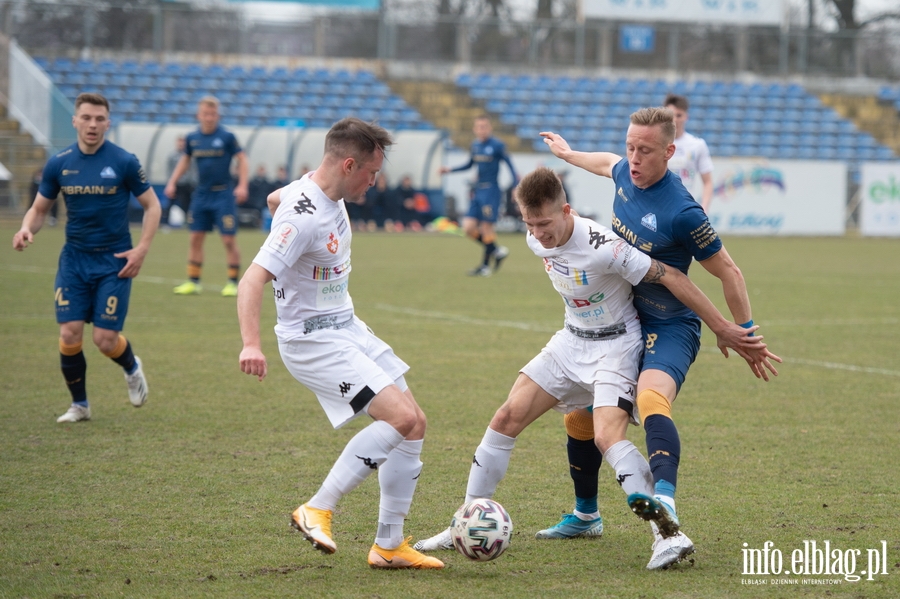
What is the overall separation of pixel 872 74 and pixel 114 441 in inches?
1474

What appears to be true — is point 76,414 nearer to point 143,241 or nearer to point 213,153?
point 143,241

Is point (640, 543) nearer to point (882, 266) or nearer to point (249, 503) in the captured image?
point (249, 503)

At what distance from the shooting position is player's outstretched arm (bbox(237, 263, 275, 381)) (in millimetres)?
3754

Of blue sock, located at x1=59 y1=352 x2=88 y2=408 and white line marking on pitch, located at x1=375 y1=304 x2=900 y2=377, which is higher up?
blue sock, located at x1=59 y1=352 x2=88 y2=408

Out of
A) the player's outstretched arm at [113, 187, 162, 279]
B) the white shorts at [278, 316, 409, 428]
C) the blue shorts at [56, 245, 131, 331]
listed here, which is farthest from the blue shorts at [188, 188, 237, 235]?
the white shorts at [278, 316, 409, 428]

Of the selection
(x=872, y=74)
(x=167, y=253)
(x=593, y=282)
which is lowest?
(x=167, y=253)

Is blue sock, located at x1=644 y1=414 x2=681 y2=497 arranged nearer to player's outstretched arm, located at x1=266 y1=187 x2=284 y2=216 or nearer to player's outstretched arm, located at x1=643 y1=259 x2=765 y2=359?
player's outstretched arm, located at x1=643 y1=259 x2=765 y2=359

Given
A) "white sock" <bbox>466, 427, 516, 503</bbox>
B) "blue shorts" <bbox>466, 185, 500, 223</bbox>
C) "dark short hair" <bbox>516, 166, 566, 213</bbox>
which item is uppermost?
"dark short hair" <bbox>516, 166, 566, 213</bbox>

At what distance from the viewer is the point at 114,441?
234 inches

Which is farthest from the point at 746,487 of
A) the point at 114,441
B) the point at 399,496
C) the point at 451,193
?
the point at 451,193

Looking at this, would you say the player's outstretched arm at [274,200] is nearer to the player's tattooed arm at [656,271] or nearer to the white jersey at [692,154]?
the player's tattooed arm at [656,271]

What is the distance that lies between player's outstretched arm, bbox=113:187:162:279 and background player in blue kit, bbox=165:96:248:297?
5903 millimetres

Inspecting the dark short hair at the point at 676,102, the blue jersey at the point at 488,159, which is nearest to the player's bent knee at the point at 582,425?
the dark short hair at the point at 676,102

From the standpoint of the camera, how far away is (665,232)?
4387mm
